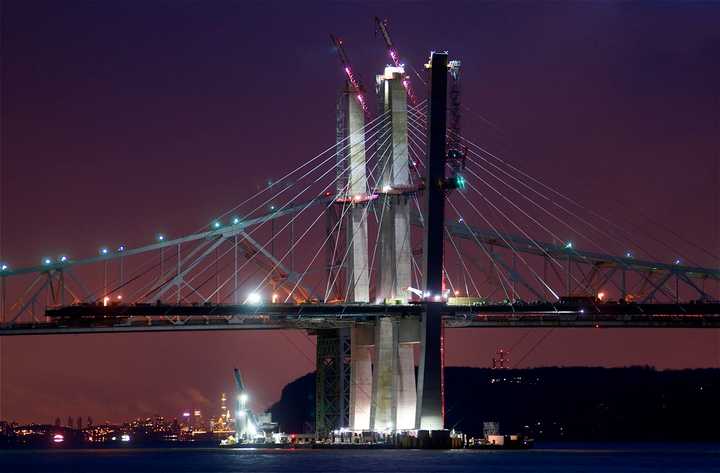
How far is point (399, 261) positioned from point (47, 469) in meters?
25.4

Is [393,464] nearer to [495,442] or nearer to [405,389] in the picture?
[405,389]

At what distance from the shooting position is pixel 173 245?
343 ft

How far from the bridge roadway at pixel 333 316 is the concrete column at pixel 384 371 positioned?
128 centimetres

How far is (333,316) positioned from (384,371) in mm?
4906

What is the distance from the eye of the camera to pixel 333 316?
309 feet

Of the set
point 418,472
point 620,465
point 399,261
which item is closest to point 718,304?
point 620,465

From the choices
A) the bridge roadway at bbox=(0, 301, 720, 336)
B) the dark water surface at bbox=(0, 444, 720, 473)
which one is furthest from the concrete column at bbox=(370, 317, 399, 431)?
the dark water surface at bbox=(0, 444, 720, 473)

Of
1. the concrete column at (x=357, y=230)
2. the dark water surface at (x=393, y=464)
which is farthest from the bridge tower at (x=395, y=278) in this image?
the concrete column at (x=357, y=230)

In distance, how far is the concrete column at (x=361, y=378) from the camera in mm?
98562

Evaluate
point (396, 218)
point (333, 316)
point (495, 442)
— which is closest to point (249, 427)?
point (495, 442)

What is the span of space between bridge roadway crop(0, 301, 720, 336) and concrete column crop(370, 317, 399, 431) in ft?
4.20

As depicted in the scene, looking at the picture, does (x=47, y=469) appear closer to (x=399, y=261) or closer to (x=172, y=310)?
(x=172, y=310)

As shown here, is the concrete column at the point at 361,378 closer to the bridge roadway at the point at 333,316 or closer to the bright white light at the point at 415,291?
the bridge roadway at the point at 333,316

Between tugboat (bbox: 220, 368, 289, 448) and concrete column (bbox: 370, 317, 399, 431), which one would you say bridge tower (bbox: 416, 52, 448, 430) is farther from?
tugboat (bbox: 220, 368, 289, 448)
